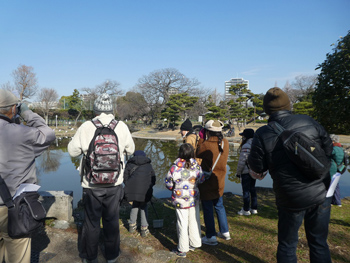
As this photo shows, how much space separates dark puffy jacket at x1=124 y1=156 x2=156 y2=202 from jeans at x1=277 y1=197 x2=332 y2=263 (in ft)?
5.64

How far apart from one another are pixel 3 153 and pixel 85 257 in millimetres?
1294

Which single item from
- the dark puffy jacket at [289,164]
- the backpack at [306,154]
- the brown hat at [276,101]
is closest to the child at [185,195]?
the dark puffy jacket at [289,164]

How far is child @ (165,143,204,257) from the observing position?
2604 millimetres

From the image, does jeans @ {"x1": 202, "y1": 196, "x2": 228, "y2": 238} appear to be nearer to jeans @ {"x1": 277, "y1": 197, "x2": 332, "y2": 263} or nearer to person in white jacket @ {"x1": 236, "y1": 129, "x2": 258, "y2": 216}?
person in white jacket @ {"x1": 236, "y1": 129, "x2": 258, "y2": 216}

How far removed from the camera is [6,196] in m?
1.70

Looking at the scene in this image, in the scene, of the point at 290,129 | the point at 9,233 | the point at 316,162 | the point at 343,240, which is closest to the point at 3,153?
the point at 9,233

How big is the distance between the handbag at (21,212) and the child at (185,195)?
4.27 ft

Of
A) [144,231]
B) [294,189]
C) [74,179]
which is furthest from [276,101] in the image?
[74,179]

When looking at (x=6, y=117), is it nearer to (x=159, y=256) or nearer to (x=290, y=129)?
(x=159, y=256)

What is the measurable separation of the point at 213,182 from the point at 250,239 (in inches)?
33.4

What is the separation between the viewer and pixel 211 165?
2947 mm

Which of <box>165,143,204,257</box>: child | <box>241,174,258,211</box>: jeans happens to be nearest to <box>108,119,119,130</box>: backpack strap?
<box>165,143,204,257</box>: child

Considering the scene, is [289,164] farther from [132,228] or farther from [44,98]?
[44,98]

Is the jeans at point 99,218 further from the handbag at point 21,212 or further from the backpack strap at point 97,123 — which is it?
the backpack strap at point 97,123
